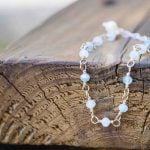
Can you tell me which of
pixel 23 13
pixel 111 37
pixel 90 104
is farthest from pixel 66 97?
pixel 23 13

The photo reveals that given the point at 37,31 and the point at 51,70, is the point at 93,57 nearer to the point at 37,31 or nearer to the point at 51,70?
the point at 51,70

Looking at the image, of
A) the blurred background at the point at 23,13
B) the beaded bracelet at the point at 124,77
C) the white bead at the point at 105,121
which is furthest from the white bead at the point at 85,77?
the blurred background at the point at 23,13

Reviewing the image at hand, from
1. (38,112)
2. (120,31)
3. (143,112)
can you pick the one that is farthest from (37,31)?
(143,112)

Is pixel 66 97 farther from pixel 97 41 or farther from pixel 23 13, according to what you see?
pixel 23 13

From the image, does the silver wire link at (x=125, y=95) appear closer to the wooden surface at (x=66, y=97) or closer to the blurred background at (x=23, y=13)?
the wooden surface at (x=66, y=97)

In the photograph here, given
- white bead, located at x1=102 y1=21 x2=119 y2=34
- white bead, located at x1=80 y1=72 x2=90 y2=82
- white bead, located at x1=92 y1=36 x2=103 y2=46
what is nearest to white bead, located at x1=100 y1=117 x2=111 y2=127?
white bead, located at x1=80 y1=72 x2=90 y2=82
